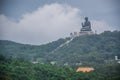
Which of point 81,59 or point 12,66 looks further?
point 81,59

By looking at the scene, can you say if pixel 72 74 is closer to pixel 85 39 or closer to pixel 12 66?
pixel 12 66

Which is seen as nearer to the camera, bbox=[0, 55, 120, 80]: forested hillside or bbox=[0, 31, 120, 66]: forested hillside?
bbox=[0, 55, 120, 80]: forested hillside

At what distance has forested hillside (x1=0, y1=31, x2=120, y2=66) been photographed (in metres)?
24.6

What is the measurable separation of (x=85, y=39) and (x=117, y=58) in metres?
6.40

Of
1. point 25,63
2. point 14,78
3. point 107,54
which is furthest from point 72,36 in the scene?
point 14,78

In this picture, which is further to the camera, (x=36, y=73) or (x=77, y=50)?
(x=77, y=50)

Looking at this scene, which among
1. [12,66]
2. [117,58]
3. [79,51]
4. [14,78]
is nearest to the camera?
[14,78]

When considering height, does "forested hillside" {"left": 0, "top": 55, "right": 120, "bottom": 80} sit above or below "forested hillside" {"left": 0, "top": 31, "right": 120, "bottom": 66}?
below

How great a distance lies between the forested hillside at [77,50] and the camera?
2461 centimetres

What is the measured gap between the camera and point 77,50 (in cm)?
2794

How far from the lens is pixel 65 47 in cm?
2933

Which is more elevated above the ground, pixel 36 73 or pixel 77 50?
pixel 77 50

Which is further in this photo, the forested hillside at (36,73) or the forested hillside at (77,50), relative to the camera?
the forested hillside at (77,50)

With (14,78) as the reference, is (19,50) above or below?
above
